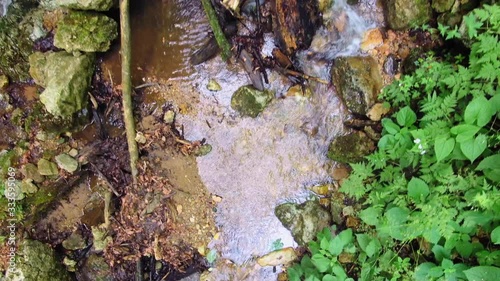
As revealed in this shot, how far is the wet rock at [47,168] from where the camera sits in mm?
4578

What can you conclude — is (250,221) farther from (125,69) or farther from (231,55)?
(125,69)

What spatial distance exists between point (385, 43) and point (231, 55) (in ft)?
6.33

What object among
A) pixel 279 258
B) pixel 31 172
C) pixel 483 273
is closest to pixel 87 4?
pixel 31 172

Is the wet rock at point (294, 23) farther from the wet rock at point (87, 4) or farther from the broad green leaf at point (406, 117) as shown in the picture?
the wet rock at point (87, 4)

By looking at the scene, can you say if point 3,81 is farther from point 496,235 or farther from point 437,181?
point 496,235

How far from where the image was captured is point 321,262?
409 centimetres

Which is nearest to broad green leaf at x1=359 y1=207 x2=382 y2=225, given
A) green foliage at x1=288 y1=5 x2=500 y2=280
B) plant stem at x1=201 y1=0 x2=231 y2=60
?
green foliage at x1=288 y1=5 x2=500 y2=280

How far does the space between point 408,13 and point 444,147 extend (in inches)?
71.8

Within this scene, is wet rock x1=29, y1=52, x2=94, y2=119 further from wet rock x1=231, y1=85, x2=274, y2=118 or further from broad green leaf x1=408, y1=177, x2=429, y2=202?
broad green leaf x1=408, y1=177, x2=429, y2=202

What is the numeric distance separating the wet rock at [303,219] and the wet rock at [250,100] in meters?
1.32

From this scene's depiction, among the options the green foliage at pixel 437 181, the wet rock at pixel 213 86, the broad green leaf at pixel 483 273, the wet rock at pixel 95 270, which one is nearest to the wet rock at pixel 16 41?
the wet rock at pixel 213 86

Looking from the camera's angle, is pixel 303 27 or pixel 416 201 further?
pixel 303 27

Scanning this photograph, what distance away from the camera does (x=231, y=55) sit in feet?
15.4

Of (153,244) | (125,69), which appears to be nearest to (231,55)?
(125,69)
